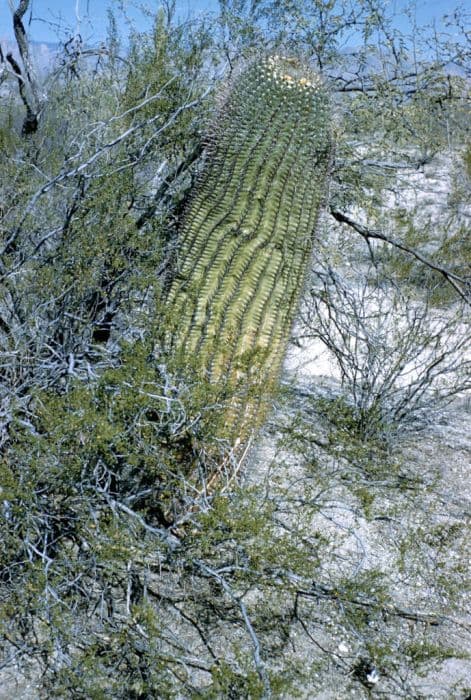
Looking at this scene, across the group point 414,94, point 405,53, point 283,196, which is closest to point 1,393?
point 283,196

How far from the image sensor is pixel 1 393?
3156 mm

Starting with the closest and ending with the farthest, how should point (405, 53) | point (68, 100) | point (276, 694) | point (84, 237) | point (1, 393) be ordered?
point (276, 694), point (1, 393), point (84, 237), point (68, 100), point (405, 53)

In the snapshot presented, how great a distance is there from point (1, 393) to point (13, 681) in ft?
3.55

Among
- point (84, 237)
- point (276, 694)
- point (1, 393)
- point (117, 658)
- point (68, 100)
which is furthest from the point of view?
point (68, 100)

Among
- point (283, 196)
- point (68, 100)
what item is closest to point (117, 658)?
point (283, 196)

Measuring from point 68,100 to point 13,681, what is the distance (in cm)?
452

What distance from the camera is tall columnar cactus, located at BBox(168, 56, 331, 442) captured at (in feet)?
11.2

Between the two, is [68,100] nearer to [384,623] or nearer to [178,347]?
[178,347]

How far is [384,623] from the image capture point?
3.16 meters

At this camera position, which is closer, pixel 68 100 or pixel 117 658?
pixel 117 658

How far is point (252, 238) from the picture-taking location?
345cm

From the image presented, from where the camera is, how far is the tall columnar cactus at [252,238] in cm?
341

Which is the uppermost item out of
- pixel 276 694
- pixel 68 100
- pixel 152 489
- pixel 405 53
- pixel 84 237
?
pixel 405 53

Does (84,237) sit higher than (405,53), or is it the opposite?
(405,53)
